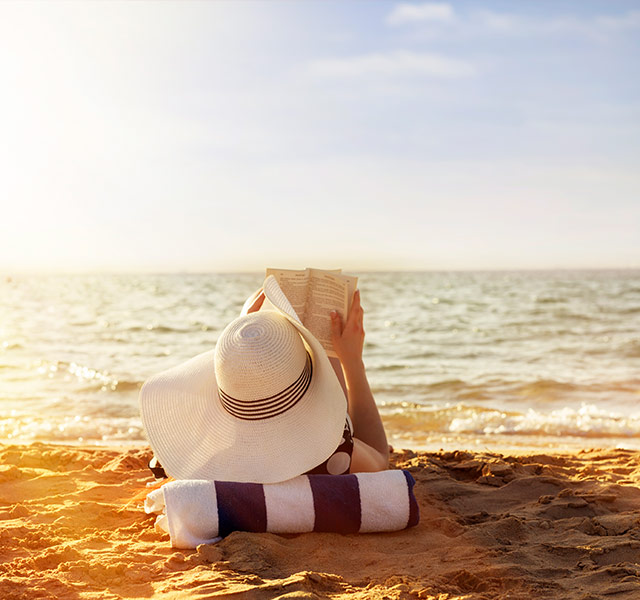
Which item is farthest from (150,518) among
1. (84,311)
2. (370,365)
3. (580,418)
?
(84,311)

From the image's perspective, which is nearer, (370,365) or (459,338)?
(370,365)

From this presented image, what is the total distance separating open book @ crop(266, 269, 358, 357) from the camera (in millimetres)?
3146

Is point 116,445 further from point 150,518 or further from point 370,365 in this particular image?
point 370,365

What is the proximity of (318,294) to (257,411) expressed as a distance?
0.79 meters

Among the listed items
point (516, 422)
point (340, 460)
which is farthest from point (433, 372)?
point (340, 460)

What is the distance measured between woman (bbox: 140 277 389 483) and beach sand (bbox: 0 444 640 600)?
1.03 feet

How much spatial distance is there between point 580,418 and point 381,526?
12.6 feet

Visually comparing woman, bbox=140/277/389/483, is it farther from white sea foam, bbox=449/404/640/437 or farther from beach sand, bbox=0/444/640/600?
white sea foam, bbox=449/404/640/437

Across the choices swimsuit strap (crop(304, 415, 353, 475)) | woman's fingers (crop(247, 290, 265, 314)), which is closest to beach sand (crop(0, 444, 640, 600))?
swimsuit strap (crop(304, 415, 353, 475))

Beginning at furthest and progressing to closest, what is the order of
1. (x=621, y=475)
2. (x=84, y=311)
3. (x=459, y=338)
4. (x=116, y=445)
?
1. (x=84, y=311)
2. (x=459, y=338)
3. (x=116, y=445)
4. (x=621, y=475)

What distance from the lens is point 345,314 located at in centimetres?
320

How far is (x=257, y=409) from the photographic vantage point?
264 centimetres

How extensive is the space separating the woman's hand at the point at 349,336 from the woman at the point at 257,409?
0.35 meters

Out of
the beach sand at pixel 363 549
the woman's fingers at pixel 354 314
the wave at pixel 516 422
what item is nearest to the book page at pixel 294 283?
the woman's fingers at pixel 354 314
